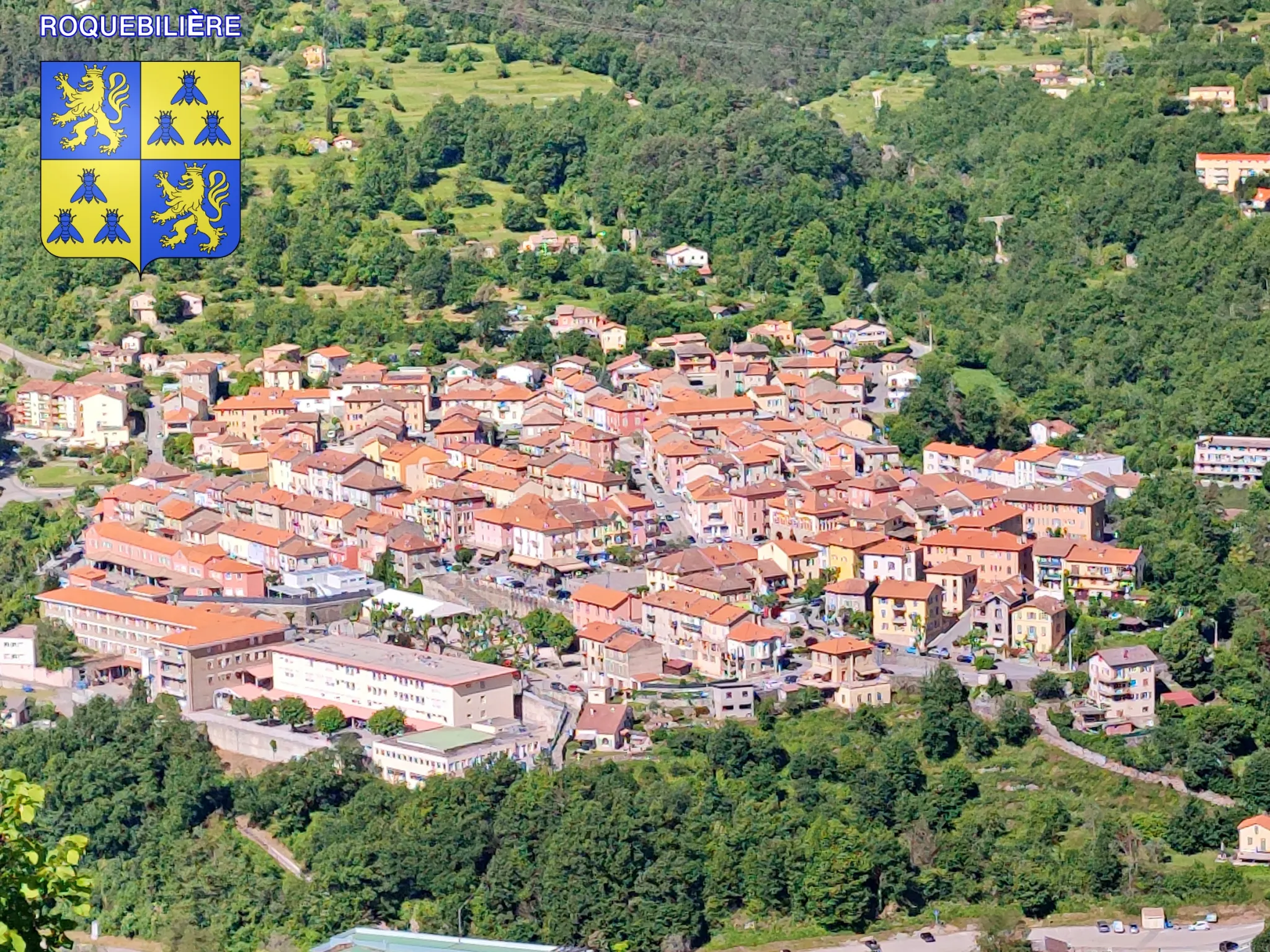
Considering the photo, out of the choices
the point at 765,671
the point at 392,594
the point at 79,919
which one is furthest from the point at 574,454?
the point at 79,919

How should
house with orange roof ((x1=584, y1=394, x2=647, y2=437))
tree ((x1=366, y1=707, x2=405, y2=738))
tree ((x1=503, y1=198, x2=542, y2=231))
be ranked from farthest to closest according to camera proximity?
tree ((x1=503, y1=198, x2=542, y2=231))
house with orange roof ((x1=584, y1=394, x2=647, y2=437))
tree ((x1=366, y1=707, x2=405, y2=738))

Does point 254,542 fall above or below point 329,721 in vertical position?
above

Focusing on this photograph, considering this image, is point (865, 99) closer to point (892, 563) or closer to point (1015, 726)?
point (892, 563)

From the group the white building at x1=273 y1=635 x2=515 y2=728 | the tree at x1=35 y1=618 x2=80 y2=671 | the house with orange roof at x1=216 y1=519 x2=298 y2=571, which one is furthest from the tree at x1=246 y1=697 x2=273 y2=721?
the house with orange roof at x1=216 y1=519 x2=298 y2=571

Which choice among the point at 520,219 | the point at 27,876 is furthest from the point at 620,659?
the point at 27,876

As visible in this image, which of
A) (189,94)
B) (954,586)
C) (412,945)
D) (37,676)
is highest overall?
(189,94)

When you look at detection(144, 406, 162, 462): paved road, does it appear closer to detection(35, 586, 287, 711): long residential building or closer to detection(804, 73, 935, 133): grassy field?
detection(35, 586, 287, 711): long residential building

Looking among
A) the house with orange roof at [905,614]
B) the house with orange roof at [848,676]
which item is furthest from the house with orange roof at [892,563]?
the house with orange roof at [848,676]
